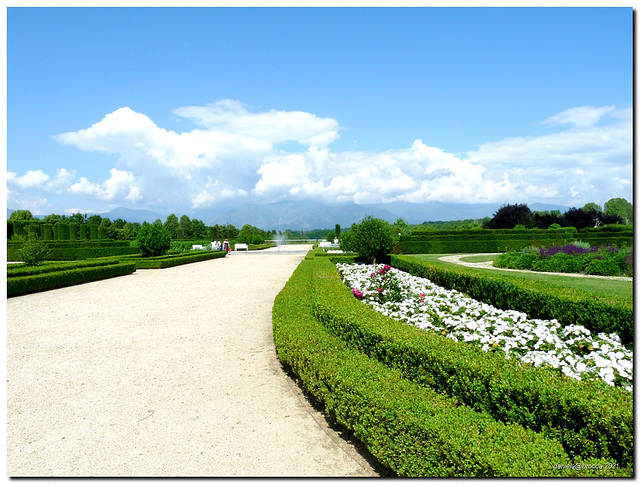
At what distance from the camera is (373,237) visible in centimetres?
1565

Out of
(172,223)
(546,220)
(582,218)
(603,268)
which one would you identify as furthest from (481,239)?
(172,223)

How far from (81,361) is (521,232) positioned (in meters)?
28.3

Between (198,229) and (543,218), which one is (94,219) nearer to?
(198,229)

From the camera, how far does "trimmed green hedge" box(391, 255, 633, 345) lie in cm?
507

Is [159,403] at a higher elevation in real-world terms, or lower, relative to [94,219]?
lower

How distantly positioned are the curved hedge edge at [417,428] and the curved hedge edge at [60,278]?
35.4 ft

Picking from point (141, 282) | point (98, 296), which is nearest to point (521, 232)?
point (141, 282)

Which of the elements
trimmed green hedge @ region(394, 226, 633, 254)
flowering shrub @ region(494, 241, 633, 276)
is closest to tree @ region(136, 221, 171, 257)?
trimmed green hedge @ region(394, 226, 633, 254)

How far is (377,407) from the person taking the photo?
2873 mm

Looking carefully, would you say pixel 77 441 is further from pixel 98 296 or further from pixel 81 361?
pixel 98 296

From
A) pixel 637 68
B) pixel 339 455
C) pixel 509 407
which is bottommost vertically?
pixel 339 455

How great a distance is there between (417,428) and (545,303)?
4643 mm

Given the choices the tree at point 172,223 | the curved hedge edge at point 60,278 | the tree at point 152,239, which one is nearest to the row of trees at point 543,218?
the tree at point 152,239

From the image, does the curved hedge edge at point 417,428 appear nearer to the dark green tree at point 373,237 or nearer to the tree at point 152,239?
the dark green tree at point 373,237
